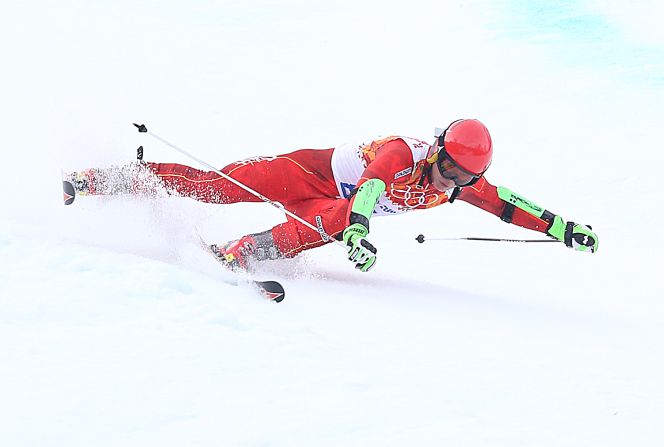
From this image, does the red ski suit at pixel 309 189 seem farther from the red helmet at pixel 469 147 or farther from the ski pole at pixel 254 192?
the red helmet at pixel 469 147

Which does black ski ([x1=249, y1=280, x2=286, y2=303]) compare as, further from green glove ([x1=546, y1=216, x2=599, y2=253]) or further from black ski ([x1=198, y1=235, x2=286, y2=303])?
green glove ([x1=546, y1=216, x2=599, y2=253])

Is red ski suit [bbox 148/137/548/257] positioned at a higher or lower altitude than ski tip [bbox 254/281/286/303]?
higher

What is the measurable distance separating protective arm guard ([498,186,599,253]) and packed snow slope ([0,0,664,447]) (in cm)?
32

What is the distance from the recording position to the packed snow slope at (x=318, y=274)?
1951mm

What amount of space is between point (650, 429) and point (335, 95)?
299 inches

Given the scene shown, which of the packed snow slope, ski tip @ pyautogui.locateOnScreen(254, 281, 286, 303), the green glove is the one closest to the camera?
Result: the packed snow slope

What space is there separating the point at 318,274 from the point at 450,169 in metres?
0.87

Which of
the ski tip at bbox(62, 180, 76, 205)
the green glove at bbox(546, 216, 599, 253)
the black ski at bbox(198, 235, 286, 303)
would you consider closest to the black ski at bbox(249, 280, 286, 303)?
the black ski at bbox(198, 235, 286, 303)

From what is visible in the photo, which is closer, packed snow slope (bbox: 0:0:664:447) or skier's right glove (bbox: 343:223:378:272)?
packed snow slope (bbox: 0:0:664:447)

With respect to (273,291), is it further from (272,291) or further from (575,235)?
(575,235)

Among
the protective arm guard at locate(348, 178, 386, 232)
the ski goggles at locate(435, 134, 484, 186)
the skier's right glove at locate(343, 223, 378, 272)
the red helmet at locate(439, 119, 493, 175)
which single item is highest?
the red helmet at locate(439, 119, 493, 175)

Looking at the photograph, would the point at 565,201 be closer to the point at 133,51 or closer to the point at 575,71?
the point at 575,71

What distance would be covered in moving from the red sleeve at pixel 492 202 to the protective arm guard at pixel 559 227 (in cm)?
2

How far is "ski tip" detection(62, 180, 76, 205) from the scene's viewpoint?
12.7ft
